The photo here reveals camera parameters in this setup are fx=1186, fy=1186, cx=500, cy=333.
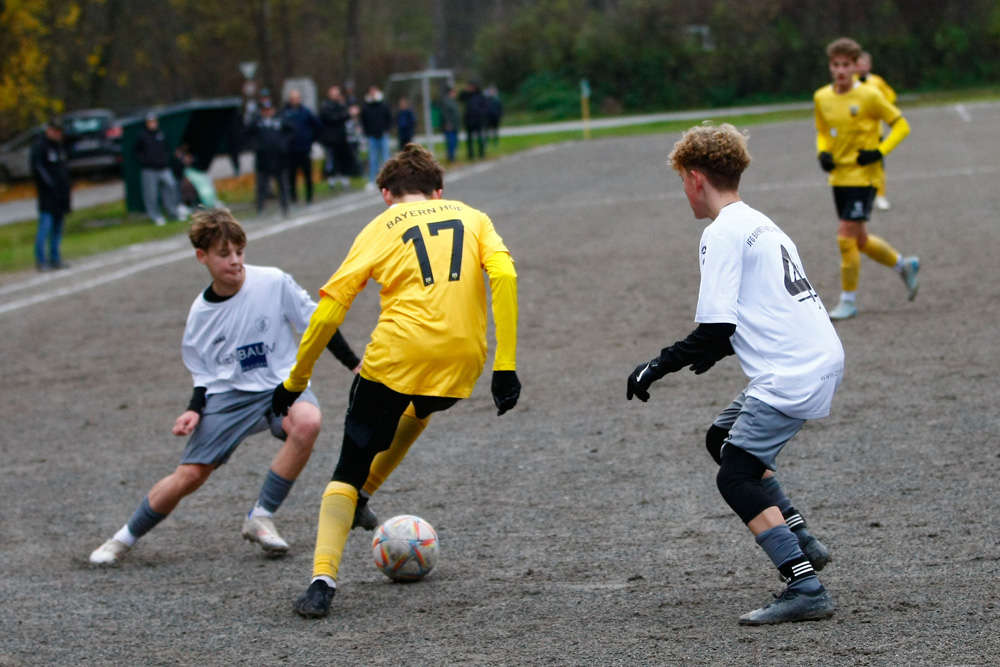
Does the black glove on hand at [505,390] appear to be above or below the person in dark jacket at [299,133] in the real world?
above

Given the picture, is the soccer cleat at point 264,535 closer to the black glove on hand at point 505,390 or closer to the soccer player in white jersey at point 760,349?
the black glove on hand at point 505,390

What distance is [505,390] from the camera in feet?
15.1

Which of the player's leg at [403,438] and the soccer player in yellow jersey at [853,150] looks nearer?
the player's leg at [403,438]

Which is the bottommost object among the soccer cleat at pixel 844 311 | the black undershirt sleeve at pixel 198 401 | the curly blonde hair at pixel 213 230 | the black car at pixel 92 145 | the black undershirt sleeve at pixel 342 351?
the black car at pixel 92 145

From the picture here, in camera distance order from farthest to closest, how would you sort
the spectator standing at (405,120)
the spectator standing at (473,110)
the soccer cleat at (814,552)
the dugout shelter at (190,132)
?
the spectator standing at (473,110), the spectator standing at (405,120), the dugout shelter at (190,132), the soccer cleat at (814,552)

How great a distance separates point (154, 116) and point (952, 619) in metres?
20.8

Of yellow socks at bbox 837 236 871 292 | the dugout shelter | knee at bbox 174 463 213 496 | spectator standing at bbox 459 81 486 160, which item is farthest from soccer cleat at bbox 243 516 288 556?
spectator standing at bbox 459 81 486 160

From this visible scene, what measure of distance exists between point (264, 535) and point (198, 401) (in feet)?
2.35

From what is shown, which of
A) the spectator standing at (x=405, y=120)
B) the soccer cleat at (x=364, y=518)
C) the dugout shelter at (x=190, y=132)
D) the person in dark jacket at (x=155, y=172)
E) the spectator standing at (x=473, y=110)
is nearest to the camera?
the soccer cleat at (x=364, y=518)

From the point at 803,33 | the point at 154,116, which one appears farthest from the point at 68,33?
the point at 803,33

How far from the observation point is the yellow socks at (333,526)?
4.77m

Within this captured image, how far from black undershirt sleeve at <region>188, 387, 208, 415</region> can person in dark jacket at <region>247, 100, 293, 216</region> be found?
51.8ft

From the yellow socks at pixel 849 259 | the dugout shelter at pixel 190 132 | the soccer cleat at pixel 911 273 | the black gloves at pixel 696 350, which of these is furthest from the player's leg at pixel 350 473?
the dugout shelter at pixel 190 132

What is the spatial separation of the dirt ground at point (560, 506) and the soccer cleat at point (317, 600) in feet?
0.21
